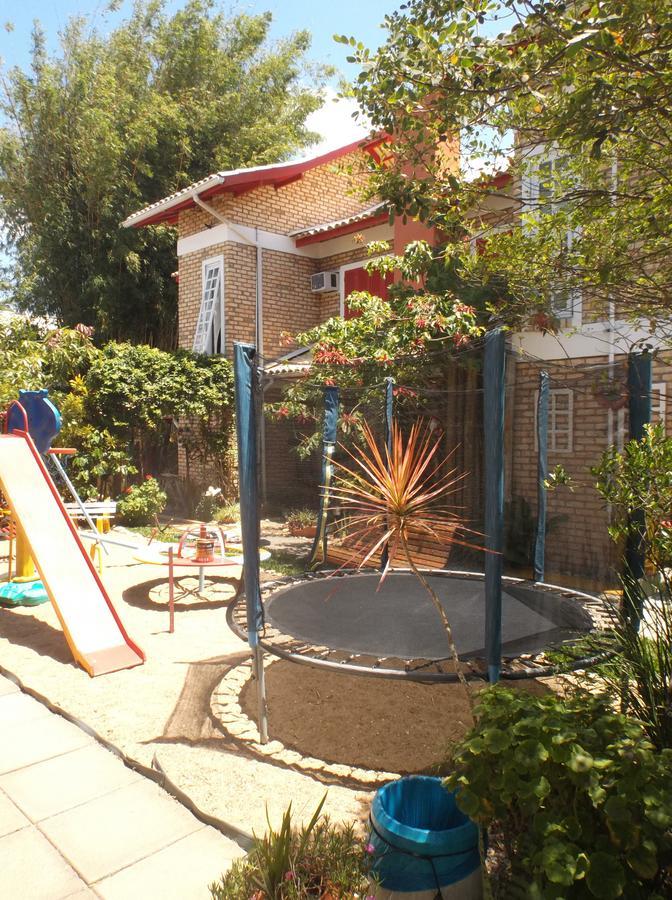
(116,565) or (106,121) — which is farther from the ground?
(106,121)

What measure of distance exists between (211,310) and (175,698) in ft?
30.1

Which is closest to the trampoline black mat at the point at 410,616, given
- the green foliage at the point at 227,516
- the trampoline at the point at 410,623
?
the trampoline at the point at 410,623

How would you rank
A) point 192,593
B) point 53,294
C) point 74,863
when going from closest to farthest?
point 74,863
point 192,593
point 53,294

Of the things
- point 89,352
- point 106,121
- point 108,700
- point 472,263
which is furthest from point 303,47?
point 108,700

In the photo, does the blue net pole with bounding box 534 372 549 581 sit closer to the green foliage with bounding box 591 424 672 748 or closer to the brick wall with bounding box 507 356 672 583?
the brick wall with bounding box 507 356 672 583

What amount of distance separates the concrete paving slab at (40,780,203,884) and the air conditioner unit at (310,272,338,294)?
406 inches

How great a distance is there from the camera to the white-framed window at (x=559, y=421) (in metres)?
5.14

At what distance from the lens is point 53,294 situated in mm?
15953

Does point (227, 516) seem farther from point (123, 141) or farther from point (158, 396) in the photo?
point (123, 141)

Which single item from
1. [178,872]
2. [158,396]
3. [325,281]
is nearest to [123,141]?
[325,281]

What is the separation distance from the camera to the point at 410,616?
4.50 meters

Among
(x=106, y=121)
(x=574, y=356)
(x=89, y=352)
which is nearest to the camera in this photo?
(x=574, y=356)

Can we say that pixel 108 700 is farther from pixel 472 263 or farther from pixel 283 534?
pixel 283 534

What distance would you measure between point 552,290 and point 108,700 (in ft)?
12.1
